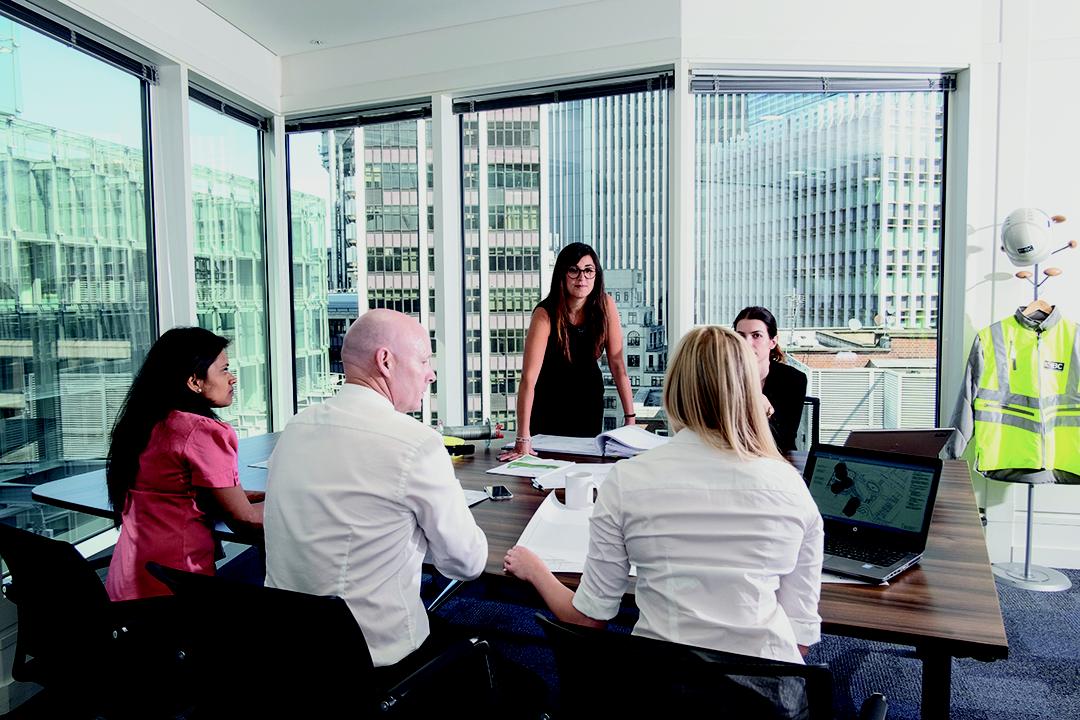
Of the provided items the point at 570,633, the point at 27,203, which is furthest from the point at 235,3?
the point at 570,633

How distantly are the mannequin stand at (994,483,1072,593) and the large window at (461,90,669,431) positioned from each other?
1.93 meters

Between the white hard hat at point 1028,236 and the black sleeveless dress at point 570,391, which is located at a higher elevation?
the white hard hat at point 1028,236

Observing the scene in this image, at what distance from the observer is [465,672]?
4.94ft

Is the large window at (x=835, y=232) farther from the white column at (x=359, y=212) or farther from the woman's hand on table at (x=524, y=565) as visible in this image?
the woman's hand on table at (x=524, y=565)

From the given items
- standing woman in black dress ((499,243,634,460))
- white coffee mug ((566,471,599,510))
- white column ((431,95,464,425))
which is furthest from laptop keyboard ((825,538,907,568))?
white column ((431,95,464,425))

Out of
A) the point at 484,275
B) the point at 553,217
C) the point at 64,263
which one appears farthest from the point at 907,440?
the point at 64,263

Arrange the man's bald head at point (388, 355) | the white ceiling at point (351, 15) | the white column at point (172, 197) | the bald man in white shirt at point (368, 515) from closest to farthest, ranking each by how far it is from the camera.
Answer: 1. the bald man in white shirt at point (368, 515)
2. the man's bald head at point (388, 355)
3. the white column at point (172, 197)
4. the white ceiling at point (351, 15)

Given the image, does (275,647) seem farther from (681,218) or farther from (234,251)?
(234,251)

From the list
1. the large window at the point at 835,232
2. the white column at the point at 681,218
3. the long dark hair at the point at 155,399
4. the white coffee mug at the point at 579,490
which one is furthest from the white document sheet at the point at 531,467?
the large window at the point at 835,232

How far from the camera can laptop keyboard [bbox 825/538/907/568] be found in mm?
1560

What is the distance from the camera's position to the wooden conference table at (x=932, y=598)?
1.26 m

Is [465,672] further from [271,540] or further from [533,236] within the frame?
[533,236]

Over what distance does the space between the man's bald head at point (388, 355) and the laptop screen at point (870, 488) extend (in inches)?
41.0

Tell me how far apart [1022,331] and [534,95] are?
9.24 feet
